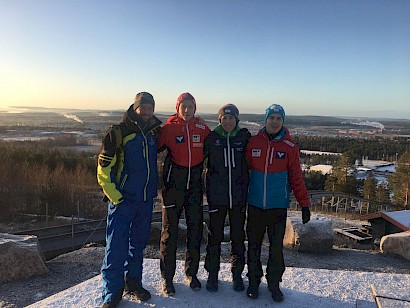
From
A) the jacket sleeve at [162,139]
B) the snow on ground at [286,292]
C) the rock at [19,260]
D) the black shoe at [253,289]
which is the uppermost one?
the jacket sleeve at [162,139]

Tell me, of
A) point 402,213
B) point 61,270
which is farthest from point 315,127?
point 61,270

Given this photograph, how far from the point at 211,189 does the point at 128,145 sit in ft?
3.04

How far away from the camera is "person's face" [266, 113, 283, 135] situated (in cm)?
362

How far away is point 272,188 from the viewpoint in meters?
3.63

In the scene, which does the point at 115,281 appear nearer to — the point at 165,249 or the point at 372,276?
the point at 165,249

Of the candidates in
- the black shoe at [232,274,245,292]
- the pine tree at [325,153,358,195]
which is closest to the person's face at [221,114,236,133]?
the black shoe at [232,274,245,292]

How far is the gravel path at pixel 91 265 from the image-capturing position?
5.92 meters

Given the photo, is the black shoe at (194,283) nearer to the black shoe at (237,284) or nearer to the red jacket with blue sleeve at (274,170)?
the black shoe at (237,284)

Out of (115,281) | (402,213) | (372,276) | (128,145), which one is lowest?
(402,213)

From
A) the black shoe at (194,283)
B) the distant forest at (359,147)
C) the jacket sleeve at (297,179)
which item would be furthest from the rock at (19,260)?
the distant forest at (359,147)

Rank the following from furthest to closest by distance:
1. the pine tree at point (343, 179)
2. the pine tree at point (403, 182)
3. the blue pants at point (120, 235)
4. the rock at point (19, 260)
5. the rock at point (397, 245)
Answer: the pine tree at point (343, 179) → the pine tree at point (403, 182) → the rock at point (397, 245) → the rock at point (19, 260) → the blue pants at point (120, 235)

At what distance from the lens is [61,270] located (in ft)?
23.3

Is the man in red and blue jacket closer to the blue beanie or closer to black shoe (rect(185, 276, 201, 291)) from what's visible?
the blue beanie

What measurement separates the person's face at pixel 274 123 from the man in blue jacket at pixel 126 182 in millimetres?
1091
